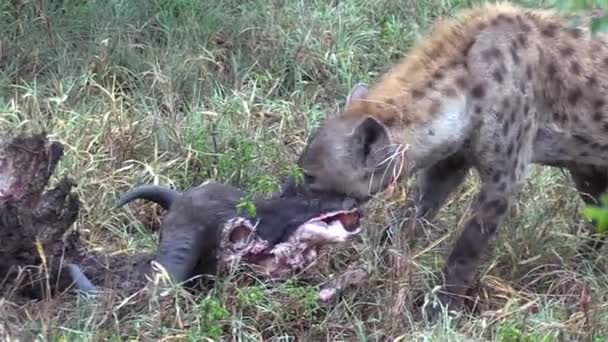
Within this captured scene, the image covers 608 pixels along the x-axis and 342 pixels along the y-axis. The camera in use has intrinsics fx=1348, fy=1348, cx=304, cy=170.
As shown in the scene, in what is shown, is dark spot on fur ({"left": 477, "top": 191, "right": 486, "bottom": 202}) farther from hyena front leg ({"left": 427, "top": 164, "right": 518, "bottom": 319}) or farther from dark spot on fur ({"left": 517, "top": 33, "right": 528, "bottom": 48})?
dark spot on fur ({"left": 517, "top": 33, "right": 528, "bottom": 48})

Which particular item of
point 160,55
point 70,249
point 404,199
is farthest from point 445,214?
point 160,55

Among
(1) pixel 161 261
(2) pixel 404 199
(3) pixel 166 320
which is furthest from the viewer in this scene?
(2) pixel 404 199

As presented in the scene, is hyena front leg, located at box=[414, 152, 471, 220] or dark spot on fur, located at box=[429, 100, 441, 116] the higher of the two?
dark spot on fur, located at box=[429, 100, 441, 116]

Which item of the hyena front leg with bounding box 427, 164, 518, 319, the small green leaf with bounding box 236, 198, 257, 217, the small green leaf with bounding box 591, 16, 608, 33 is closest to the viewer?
the small green leaf with bounding box 591, 16, 608, 33

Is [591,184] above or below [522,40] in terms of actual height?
below

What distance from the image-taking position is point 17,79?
644cm

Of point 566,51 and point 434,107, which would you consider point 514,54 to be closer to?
point 566,51

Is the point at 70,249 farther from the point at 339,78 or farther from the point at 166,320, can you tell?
the point at 339,78

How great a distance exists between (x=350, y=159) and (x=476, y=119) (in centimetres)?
45

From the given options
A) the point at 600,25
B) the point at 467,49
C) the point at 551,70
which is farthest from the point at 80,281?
the point at 600,25

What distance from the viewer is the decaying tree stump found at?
4.29 m

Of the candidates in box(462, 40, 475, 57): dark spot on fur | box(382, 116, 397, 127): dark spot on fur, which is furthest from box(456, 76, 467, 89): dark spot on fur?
box(382, 116, 397, 127): dark spot on fur

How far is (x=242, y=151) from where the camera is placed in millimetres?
5551

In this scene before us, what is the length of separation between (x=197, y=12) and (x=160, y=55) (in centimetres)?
49
